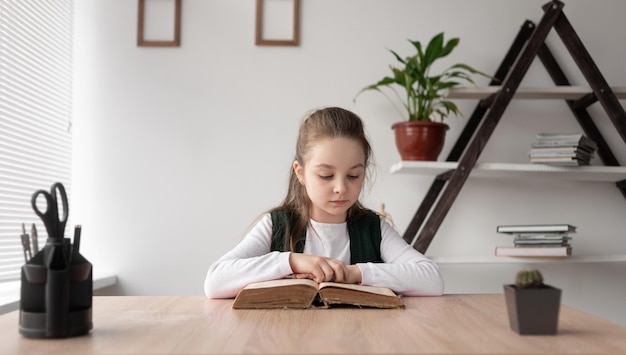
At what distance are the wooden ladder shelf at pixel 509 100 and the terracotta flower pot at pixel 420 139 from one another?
12 centimetres

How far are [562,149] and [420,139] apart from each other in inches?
22.6

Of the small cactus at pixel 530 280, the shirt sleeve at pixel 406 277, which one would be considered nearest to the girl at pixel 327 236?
the shirt sleeve at pixel 406 277

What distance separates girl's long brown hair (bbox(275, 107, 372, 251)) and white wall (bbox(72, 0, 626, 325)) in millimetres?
1108

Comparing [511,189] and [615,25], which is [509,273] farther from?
[615,25]

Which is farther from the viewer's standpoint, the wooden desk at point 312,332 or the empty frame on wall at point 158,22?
the empty frame on wall at point 158,22

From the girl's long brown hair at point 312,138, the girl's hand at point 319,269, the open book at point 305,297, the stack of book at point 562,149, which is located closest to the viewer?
the open book at point 305,297

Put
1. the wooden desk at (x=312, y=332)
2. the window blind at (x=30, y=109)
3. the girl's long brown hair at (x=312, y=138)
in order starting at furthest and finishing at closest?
the window blind at (x=30, y=109) < the girl's long brown hair at (x=312, y=138) < the wooden desk at (x=312, y=332)

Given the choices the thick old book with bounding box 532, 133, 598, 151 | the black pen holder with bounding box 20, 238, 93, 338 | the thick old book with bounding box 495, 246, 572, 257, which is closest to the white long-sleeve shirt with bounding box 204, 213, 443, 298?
the black pen holder with bounding box 20, 238, 93, 338

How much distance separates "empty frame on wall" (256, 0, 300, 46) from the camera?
303 centimetres

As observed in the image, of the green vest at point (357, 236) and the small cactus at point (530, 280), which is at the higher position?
the small cactus at point (530, 280)

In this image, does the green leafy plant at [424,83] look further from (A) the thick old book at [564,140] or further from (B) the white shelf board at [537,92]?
(A) the thick old book at [564,140]

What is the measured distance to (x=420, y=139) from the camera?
2.70 m

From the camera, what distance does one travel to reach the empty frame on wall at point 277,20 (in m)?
3.03

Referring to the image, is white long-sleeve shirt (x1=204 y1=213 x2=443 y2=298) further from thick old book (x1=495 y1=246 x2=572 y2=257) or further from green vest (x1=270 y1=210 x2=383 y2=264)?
thick old book (x1=495 y1=246 x2=572 y2=257)
